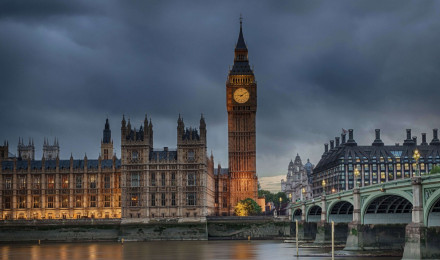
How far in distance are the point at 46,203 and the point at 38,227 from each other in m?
22.4

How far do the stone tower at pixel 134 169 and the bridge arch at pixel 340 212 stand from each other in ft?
168

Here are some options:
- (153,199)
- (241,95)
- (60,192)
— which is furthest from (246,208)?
(60,192)

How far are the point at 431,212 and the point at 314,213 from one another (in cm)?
6906

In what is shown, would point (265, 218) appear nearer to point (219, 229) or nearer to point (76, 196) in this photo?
point (219, 229)

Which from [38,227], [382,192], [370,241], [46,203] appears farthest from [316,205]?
[46,203]

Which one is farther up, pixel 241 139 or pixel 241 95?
pixel 241 95

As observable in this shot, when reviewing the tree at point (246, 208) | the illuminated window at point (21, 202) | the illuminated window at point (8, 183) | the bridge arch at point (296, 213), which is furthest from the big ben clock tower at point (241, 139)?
the illuminated window at point (8, 183)

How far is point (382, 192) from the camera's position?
277 feet

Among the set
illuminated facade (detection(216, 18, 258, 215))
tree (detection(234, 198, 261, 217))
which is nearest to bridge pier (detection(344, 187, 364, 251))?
tree (detection(234, 198, 261, 217))

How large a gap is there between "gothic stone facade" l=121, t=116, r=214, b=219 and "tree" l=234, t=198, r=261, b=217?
23.2 m

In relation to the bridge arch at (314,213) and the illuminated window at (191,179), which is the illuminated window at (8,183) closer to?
the illuminated window at (191,179)

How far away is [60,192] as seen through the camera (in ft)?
554

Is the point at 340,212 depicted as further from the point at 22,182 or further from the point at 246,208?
the point at 22,182

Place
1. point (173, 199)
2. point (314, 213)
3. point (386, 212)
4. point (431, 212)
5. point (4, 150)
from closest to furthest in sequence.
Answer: point (431, 212) < point (386, 212) < point (314, 213) < point (173, 199) < point (4, 150)
